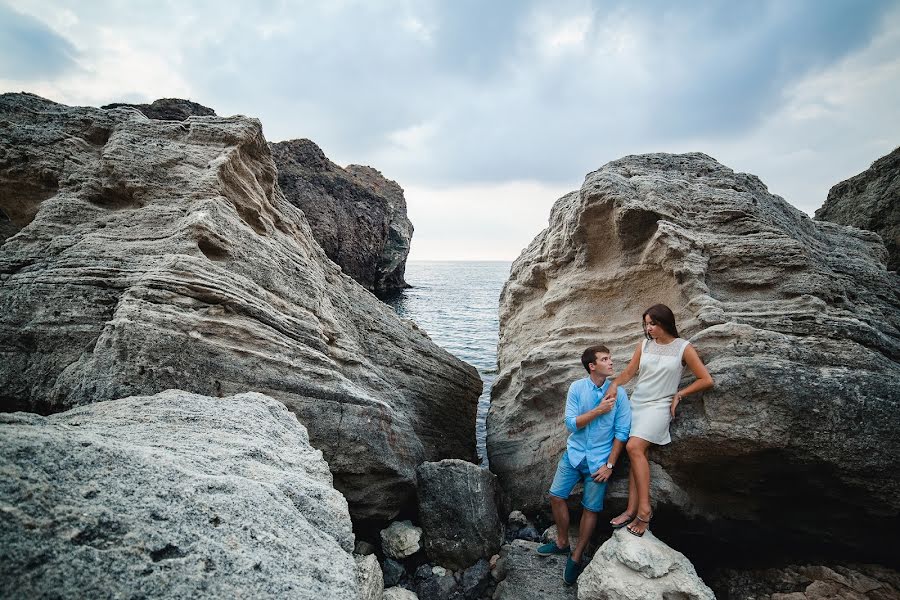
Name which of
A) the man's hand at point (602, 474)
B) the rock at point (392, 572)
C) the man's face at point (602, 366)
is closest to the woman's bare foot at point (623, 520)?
the man's hand at point (602, 474)

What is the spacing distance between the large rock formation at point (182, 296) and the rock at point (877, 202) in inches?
604

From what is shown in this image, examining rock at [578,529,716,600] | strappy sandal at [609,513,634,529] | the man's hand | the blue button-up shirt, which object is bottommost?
rock at [578,529,716,600]

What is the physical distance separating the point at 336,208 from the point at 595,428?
40.2m

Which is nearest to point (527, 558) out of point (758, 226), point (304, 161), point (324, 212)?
point (758, 226)

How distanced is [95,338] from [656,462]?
6.46 metres

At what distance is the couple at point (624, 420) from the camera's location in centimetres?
461

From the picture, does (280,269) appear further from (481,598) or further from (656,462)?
(656,462)

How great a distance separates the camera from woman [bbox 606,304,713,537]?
4534 millimetres

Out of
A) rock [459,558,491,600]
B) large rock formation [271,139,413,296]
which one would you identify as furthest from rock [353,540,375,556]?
large rock formation [271,139,413,296]

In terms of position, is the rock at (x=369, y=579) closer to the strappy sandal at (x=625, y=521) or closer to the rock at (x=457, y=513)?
the rock at (x=457, y=513)

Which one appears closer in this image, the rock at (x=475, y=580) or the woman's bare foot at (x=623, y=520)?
the woman's bare foot at (x=623, y=520)

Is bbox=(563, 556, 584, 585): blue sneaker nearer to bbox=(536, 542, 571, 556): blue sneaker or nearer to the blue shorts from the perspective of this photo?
bbox=(536, 542, 571, 556): blue sneaker

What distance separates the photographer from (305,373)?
4969 mm

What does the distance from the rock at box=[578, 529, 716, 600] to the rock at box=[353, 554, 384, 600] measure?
6.72 feet
